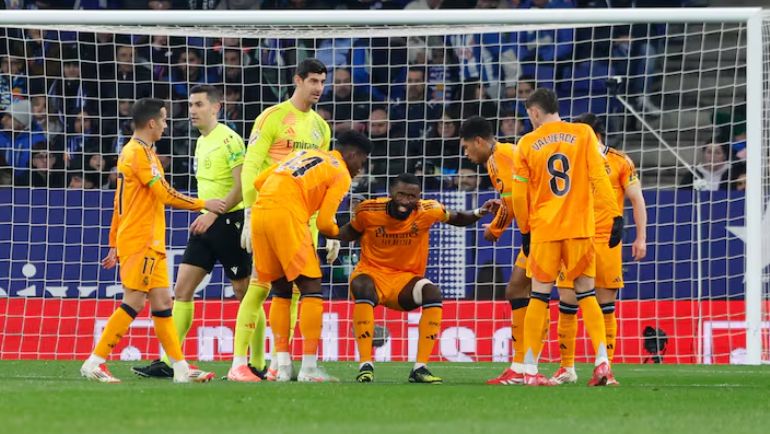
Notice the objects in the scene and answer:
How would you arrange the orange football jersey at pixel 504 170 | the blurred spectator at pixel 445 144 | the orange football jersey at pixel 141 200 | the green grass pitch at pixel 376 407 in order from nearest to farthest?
the green grass pitch at pixel 376 407, the orange football jersey at pixel 141 200, the orange football jersey at pixel 504 170, the blurred spectator at pixel 445 144

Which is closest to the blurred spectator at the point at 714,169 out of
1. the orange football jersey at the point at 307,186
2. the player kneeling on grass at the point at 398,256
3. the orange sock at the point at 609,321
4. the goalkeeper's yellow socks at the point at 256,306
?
the orange sock at the point at 609,321

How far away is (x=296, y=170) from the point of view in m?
8.61

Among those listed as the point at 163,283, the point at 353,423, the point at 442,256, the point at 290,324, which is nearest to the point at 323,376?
the point at 290,324

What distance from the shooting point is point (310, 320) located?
8.68 metres

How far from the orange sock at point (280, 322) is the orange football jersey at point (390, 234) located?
85cm

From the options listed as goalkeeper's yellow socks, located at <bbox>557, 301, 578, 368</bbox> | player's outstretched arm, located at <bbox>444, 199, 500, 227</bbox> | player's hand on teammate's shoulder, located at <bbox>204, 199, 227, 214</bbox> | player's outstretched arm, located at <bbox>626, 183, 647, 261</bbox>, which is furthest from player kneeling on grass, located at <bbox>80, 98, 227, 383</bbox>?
player's outstretched arm, located at <bbox>626, 183, 647, 261</bbox>

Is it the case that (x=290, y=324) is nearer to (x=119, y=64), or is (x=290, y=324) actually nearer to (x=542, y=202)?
(x=542, y=202)

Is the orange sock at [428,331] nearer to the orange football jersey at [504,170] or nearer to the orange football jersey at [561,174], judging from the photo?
the orange football jersey at [504,170]

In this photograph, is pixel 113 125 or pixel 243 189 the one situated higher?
pixel 113 125

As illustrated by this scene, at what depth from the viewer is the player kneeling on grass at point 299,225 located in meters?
8.55

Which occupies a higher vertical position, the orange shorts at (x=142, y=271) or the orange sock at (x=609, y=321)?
the orange shorts at (x=142, y=271)

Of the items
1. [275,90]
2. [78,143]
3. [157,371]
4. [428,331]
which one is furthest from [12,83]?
[428,331]

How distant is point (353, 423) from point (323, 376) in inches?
114

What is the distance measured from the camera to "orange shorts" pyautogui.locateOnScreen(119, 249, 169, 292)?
841 centimetres
